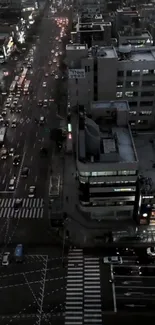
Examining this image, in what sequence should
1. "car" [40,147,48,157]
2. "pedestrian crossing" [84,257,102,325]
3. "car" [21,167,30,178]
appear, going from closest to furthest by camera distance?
"pedestrian crossing" [84,257,102,325], "car" [21,167,30,178], "car" [40,147,48,157]

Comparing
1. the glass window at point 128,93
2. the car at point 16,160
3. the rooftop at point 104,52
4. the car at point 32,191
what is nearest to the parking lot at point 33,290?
the car at point 32,191

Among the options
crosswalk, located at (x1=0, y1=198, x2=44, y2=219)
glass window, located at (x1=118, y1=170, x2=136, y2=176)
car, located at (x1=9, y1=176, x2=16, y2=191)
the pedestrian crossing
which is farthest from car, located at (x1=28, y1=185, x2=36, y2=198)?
glass window, located at (x1=118, y1=170, x2=136, y2=176)

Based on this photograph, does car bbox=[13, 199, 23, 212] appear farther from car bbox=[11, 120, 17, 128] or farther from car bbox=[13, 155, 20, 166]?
car bbox=[11, 120, 17, 128]

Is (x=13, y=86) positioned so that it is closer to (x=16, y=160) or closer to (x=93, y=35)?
(x=93, y=35)

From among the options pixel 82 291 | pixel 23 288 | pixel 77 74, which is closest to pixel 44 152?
pixel 77 74

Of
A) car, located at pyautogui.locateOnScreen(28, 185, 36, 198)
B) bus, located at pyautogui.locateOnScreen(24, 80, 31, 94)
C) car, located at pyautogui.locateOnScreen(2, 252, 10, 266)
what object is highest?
bus, located at pyautogui.locateOnScreen(24, 80, 31, 94)

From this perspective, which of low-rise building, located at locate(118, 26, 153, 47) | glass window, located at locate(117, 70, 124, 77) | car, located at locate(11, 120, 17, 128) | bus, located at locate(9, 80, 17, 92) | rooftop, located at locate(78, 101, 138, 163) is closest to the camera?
rooftop, located at locate(78, 101, 138, 163)

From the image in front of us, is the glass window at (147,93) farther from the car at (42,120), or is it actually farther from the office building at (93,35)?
the office building at (93,35)
